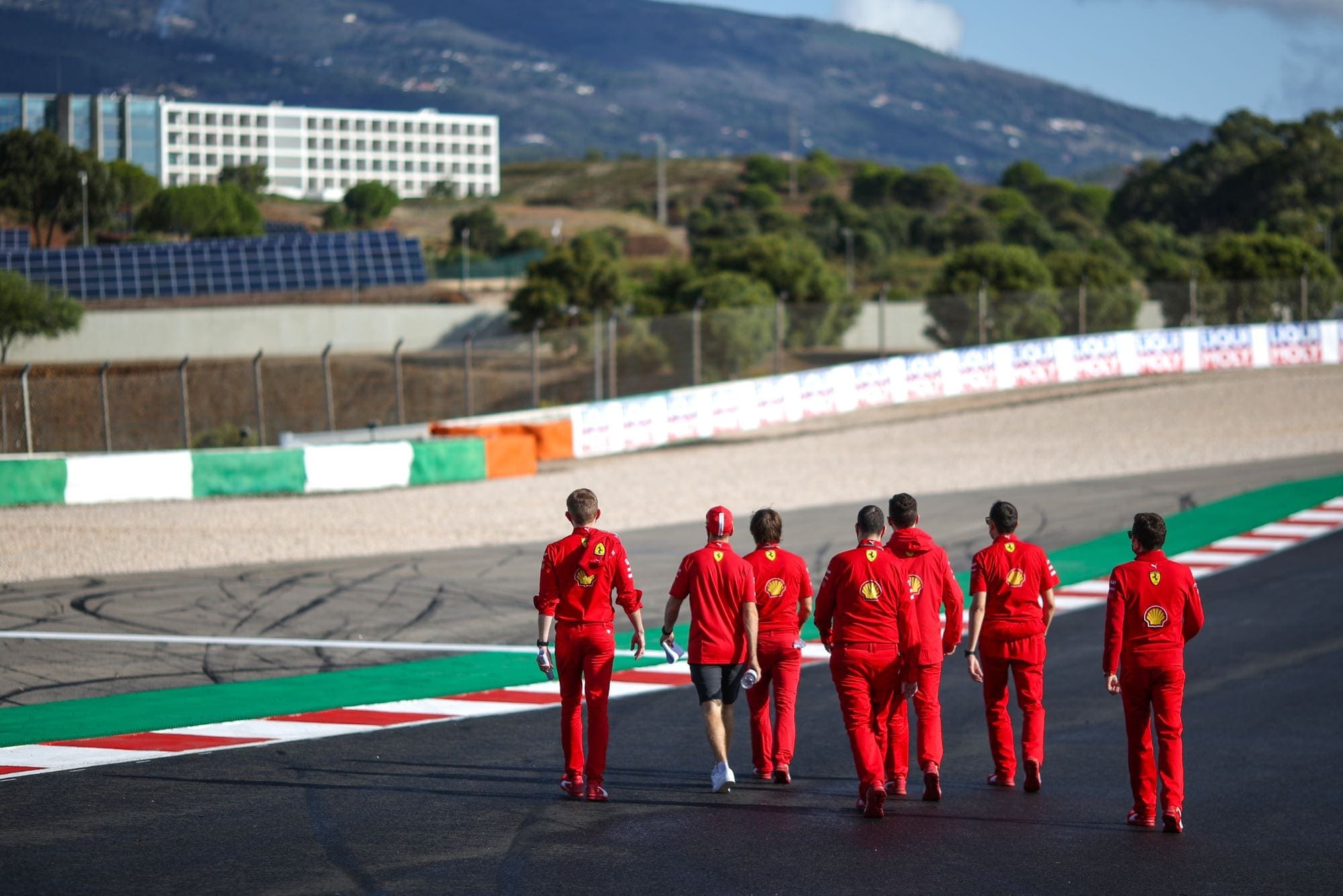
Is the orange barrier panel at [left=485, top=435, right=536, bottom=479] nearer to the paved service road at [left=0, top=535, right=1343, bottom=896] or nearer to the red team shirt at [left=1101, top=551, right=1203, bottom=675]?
the paved service road at [left=0, top=535, right=1343, bottom=896]

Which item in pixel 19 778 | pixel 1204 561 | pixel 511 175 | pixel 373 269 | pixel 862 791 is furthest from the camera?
pixel 511 175

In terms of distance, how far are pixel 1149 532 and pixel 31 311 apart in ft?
136

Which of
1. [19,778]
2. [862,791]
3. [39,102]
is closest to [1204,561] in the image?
[862,791]

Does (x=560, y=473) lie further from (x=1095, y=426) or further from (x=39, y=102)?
(x=39, y=102)

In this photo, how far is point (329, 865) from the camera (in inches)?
264

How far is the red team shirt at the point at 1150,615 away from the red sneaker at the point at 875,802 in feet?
4.53

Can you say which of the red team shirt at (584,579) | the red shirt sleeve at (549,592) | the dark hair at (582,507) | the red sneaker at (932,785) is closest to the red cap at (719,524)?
the red team shirt at (584,579)

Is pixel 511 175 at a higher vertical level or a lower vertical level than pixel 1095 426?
higher

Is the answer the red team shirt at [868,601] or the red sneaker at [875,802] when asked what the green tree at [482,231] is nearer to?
the red team shirt at [868,601]

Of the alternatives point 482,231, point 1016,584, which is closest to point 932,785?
point 1016,584

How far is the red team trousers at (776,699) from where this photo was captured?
26.5ft

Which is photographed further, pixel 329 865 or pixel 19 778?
pixel 19 778

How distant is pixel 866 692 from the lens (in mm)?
7629

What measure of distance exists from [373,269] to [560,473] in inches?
1658
